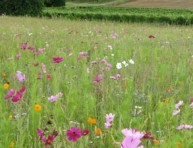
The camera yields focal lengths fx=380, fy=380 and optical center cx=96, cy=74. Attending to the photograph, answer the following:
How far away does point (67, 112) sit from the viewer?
8.02 feet

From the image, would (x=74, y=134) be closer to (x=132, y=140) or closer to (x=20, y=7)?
(x=132, y=140)

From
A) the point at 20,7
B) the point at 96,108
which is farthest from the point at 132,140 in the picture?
the point at 20,7

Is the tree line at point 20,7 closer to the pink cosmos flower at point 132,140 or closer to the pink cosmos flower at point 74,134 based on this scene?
the pink cosmos flower at point 74,134

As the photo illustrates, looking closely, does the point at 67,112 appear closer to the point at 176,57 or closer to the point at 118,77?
the point at 118,77

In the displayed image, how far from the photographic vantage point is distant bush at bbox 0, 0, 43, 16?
21344 millimetres

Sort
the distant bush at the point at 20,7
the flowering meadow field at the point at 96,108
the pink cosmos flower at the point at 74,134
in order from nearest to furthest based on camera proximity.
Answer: the pink cosmos flower at the point at 74,134 < the flowering meadow field at the point at 96,108 < the distant bush at the point at 20,7

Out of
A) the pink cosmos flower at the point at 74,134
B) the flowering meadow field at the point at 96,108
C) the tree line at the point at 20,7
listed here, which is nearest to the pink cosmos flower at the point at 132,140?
the flowering meadow field at the point at 96,108

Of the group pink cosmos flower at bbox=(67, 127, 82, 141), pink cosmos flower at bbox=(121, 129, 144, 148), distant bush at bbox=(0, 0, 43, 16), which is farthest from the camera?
distant bush at bbox=(0, 0, 43, 16)

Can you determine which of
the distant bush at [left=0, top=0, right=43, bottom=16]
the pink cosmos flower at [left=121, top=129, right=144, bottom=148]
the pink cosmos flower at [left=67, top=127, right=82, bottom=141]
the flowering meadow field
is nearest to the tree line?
the distant bush at [left=0, top=0, right=43, bottom=16]

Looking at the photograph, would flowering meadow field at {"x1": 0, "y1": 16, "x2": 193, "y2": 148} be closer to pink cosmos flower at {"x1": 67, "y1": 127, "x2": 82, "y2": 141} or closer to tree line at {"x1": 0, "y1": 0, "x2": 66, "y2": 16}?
pink cosmos flower at {"x1": 67, "y1": 127, "x2": 82, "y2": 141}

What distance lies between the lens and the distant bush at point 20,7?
21.3 m

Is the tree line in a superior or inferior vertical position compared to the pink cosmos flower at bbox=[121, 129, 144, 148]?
inferior

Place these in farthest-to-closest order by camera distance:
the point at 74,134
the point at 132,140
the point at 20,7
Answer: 1. the point at 20,7
2. the point at 74,134
3. the point at 132,140

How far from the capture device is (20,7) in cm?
2136
